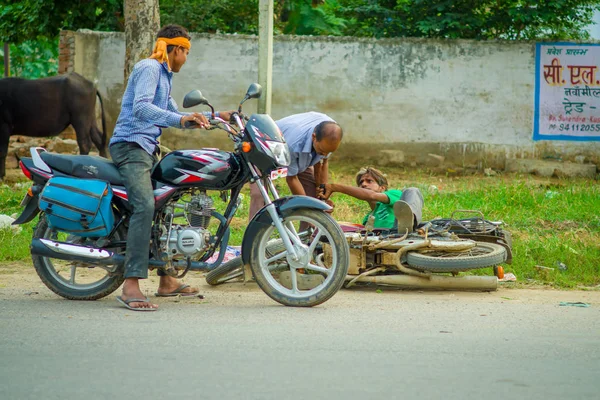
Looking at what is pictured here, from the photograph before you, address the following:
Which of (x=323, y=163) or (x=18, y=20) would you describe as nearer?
(x=323, y=163)

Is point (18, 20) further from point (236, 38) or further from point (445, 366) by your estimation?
point (445, 366)

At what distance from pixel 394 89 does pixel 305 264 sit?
27.2 feet

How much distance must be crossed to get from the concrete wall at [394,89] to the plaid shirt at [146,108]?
25.6 feet

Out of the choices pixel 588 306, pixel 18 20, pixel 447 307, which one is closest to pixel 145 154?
pixel 447 307

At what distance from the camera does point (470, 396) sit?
362 cm

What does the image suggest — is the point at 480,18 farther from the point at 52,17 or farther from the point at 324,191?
the point at 324,191

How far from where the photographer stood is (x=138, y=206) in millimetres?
5359

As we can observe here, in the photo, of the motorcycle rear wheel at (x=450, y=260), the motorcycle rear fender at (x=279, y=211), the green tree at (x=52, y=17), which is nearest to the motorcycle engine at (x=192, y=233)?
the motorcycle rear fender at (x=279, y=211)

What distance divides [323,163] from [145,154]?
1.61m

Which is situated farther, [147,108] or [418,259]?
[418,259]

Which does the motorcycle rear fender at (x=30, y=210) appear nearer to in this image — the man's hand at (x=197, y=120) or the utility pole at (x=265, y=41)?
the man's hand at (x=197, y=120)

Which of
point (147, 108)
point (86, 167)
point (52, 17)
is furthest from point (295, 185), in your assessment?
point (52, 17)

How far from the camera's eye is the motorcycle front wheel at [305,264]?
5293 mm

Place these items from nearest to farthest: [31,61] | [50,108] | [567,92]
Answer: [567,92]
[50,108]
[31,61]
